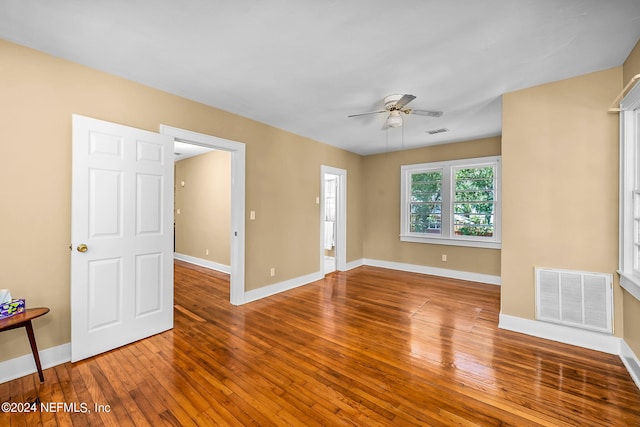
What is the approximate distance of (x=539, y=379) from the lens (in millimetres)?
2100

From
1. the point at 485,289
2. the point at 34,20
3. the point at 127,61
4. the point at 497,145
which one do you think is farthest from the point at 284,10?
the point at 485,289

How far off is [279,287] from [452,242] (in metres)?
3.46

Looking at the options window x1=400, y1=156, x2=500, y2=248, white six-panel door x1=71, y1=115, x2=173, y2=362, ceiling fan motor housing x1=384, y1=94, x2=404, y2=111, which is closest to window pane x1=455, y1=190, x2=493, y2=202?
window x1=400, y1=156, x2=500, y2=248

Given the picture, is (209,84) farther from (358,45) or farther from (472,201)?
(472,201)

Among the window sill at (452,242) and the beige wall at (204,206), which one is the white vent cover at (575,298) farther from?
the beige wall at (204,206)

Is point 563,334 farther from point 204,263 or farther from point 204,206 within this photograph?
point 204,206

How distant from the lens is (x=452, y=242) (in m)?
5.20

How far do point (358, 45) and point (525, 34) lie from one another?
125 centimetres

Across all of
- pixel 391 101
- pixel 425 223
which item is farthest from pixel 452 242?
pixel 391 101

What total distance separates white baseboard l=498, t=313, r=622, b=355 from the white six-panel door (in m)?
3.84

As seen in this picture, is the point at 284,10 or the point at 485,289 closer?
the point at 284,10

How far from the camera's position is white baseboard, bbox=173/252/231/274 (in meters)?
5.59

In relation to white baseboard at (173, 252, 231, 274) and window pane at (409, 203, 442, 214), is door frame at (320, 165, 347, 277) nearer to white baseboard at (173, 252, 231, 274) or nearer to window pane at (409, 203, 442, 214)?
window pane at (409, 203, 442, 214)

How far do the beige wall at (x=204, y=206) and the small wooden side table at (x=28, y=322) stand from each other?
345cm
